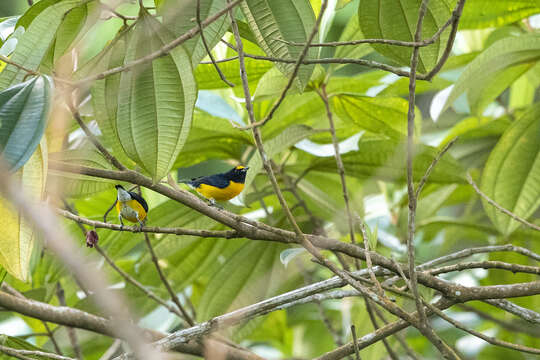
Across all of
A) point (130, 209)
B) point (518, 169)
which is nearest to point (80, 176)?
point (130, 209)

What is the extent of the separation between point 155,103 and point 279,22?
217 millimetres

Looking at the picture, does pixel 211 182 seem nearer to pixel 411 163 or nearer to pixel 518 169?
pixel 518 169

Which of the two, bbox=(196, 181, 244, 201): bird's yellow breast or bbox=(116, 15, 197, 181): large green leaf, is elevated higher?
bbox=(196, 181, 244, 201): bird's yellow breast

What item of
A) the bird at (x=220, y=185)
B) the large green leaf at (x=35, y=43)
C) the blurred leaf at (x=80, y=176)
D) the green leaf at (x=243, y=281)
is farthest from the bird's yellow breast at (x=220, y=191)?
the large green leaf at (x=35, y=43)

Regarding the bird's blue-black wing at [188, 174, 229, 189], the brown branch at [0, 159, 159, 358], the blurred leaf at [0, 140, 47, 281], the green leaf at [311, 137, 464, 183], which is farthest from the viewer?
the bird's blue-black wing at [188, 174, 229, 189]

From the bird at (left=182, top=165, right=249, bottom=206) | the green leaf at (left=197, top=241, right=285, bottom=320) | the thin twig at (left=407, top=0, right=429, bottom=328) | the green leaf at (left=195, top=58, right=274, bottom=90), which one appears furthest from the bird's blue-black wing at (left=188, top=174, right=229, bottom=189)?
the thin twig at (left=407, top=0, right=429, bottom=328)

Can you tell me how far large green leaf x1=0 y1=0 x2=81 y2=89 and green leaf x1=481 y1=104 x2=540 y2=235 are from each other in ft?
3.37

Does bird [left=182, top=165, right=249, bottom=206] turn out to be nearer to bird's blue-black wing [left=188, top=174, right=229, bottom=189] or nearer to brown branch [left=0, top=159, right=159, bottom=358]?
bird's blue-black wing [left=188, top=174, right=229, bottom=189]

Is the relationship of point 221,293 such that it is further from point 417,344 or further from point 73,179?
point 417,344

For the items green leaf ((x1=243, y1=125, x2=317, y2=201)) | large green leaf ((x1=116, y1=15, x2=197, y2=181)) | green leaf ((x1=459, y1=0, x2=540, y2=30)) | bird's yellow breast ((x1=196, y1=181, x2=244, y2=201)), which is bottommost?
large green leaf ((x1=116, y1=15, x2=197, y2=181))

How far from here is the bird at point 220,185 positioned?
5.36 feet

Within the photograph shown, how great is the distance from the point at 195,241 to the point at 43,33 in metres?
0.86

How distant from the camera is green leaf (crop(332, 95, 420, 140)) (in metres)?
1.35

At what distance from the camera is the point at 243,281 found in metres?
1.42
